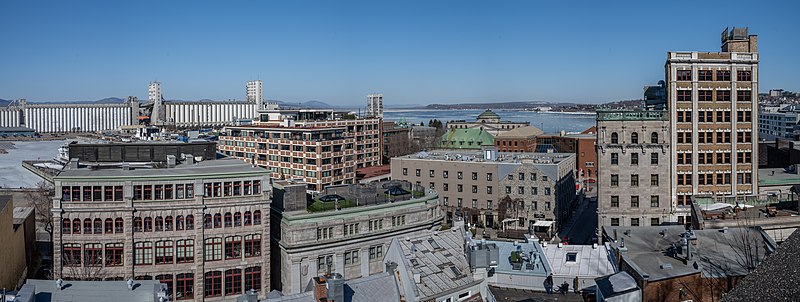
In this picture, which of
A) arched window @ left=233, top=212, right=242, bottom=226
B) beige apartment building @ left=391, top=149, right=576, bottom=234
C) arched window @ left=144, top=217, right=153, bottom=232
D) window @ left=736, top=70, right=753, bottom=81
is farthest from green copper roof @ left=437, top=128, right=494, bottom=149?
arched window @ left=144, top=217, right=153, bottom=232

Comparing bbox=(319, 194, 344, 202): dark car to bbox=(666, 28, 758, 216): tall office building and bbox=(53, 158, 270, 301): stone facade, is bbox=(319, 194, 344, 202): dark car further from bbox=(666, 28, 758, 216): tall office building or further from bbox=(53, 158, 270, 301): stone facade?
bbox=(666, 28, 758, 216): tall office building

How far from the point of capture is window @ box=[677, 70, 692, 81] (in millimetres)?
61000

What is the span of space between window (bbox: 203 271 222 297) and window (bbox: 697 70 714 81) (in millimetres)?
42823

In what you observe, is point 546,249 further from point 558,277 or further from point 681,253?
point 681,253

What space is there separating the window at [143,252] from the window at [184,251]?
5.56 feet

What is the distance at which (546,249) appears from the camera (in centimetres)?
4141

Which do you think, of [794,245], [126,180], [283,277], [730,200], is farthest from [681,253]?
[126,180]

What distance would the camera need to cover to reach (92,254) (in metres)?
47.2

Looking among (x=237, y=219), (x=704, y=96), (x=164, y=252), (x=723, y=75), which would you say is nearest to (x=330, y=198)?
(x=237, y=219)

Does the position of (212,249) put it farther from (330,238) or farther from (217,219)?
(330,238)

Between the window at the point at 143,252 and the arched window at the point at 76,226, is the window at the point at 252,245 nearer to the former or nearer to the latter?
the window at the point at 143,252

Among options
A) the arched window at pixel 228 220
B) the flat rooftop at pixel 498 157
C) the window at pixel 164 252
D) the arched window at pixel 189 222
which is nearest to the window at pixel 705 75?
the flat rooftop at pixel 498 157

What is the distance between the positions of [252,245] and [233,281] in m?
2.79

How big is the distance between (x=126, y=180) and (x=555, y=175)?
5255cm
